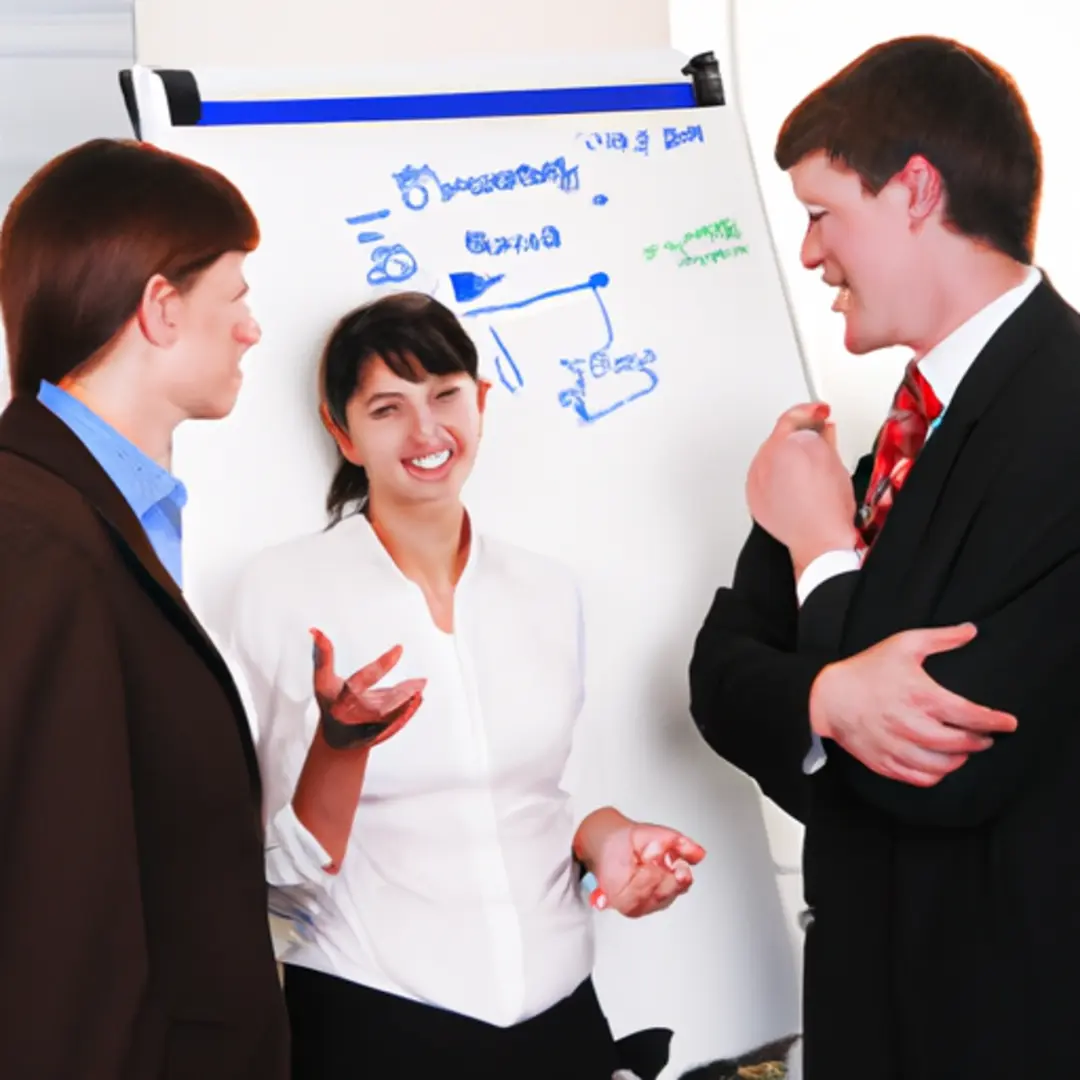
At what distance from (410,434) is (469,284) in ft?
0.66

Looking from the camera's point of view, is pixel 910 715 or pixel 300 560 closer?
pixel 910 715

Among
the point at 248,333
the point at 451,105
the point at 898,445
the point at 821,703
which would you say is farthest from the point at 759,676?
the point at 451,105

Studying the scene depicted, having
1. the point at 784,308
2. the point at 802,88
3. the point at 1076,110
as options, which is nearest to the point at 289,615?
the point at 784,308

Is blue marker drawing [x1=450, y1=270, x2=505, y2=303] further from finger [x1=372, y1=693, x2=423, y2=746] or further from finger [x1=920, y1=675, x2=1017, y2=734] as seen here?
finger [x1=920, y1=675, x2=1017, y2=734]

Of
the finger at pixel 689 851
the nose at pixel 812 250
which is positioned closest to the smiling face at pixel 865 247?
the nose at pixel 812 250

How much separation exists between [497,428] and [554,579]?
0.18 m

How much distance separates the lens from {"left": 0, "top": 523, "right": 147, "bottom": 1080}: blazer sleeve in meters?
1.13

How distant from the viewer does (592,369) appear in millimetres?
1660

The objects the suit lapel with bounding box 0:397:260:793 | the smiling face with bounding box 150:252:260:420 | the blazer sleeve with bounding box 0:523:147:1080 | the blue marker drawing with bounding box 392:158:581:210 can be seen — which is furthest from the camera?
the blue marker drawing with bounding box 392:158:581:210

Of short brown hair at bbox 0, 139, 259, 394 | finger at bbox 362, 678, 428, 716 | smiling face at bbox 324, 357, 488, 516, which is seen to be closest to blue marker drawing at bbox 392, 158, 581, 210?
smiling face at bbox 324, 357, 488, 516

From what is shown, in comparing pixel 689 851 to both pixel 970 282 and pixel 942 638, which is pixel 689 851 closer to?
pixel 942 638

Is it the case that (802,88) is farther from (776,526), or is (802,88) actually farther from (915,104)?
(776,526)

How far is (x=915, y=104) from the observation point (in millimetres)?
1517

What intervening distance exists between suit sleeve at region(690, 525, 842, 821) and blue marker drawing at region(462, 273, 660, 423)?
0.22m
